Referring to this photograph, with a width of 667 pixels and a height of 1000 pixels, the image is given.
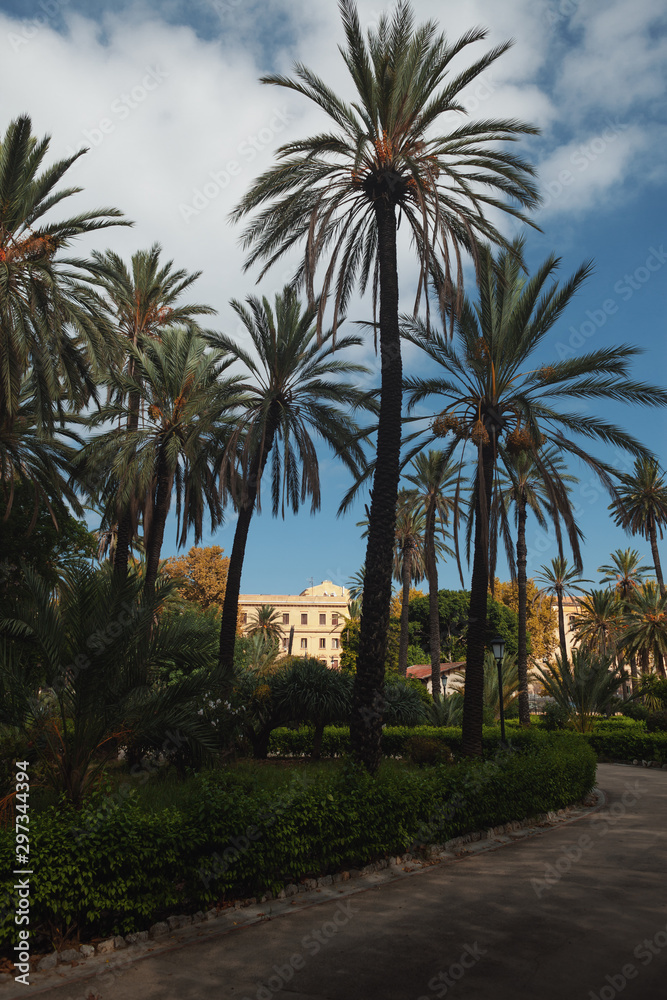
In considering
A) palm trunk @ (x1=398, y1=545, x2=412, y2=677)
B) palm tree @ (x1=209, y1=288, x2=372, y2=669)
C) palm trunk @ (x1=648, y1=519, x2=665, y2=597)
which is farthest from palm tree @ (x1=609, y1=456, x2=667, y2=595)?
palm tree @ (x1=209, y1=288, x2=372, y2=669)

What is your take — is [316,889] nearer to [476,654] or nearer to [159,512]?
[476,654]

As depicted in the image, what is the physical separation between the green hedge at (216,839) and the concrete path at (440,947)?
1.38 feet

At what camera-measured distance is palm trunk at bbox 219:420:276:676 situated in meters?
16.9

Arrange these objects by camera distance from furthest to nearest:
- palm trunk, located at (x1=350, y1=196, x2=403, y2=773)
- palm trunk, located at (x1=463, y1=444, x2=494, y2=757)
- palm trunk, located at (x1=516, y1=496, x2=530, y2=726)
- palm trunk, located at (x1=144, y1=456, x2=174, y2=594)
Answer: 1. palm trunk, located at (x1=516, y1=496, x2=530, y2=726)
2. palm trunk, located at (x1=144, y1=456, x2=174, y2=594)
3. palm trunk, located at (x1=463, y1=444, x2=494, y2=757)
4. palm trunk, located at (x1=350, y1=196, x2=403, y2=773)

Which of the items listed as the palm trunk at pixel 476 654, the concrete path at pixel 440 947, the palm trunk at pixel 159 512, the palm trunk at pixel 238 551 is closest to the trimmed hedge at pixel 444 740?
the palm trunk at pixel 476 654

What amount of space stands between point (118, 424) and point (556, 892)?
56.2 ft

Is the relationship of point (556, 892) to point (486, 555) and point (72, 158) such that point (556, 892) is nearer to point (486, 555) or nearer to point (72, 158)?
point (486, 555)

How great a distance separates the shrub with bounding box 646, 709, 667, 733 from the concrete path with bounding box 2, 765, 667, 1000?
19.5m

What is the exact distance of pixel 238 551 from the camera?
17516 millimetres

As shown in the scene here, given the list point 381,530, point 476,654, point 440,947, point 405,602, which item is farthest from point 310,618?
point 440,947

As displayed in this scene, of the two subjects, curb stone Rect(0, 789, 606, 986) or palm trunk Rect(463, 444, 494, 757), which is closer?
curb stone Rect(0, 789, 606, 986)

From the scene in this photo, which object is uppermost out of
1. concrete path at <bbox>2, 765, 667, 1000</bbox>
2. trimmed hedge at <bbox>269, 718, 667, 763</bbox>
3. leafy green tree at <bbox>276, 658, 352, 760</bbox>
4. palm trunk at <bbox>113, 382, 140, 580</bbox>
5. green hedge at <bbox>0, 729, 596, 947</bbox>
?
palm trunk at <bbox>113, 382, 140, 580</bbox>

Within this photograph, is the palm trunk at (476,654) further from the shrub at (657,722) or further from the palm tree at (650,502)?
the palm tree at (650,502)

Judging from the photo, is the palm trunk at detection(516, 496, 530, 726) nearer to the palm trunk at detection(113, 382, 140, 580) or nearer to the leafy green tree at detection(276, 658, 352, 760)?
the leafy green tree at detection(276, 658, 352, 760)
